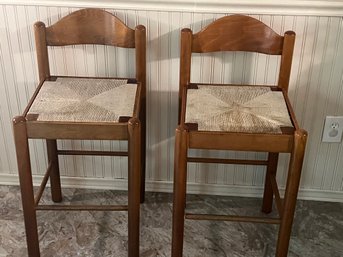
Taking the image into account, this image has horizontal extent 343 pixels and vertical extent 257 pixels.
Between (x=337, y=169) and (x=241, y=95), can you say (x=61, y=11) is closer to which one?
(x=241, y=95)

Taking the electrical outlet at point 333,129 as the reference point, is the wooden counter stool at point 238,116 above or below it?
above

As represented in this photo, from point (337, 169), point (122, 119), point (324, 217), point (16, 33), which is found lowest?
point (324, 217)

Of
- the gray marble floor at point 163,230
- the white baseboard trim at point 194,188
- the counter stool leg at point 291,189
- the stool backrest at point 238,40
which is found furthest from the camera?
the white baseboard trim at point 194,188

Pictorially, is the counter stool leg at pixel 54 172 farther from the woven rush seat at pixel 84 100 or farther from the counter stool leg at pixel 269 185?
the counter stool leg at pixel 269 185

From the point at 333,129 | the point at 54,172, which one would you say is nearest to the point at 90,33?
the point at 54,172

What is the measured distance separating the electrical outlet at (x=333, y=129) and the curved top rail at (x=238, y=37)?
0.36m

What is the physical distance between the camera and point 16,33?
1.81m

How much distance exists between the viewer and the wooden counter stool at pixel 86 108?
1.53m

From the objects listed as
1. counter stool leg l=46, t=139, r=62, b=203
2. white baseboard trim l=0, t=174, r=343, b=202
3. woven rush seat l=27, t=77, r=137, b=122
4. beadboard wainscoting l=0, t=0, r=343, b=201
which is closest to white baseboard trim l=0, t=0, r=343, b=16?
beadboard wainscoting l=0, t=0, r=343, b=201

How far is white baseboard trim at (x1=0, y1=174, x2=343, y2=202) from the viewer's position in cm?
205

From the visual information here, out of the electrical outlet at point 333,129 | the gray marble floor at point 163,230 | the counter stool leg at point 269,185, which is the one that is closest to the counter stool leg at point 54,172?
the gray marble floor at point 163,230

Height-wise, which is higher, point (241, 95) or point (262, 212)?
point (241, 95)

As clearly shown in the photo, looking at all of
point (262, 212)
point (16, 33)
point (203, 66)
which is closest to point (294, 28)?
point (203, 66)

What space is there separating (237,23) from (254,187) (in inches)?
26.1
